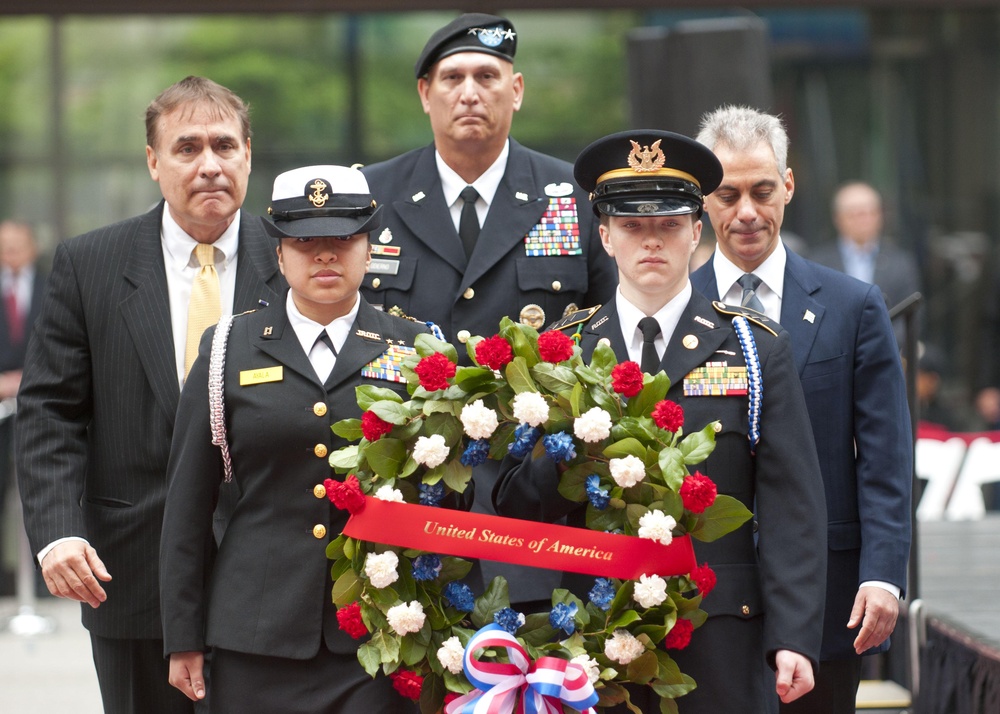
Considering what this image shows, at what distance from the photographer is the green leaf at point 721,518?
3.16 meters

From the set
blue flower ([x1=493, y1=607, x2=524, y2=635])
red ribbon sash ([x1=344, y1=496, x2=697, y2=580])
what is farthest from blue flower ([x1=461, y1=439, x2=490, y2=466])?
blue flower ([x1=493, y1=607, x2=524, y2=635])

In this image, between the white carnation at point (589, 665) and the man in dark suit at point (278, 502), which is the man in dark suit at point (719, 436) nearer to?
the white carnation at point (589, 665)

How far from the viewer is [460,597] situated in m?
3.17

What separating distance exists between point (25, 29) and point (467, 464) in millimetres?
6636

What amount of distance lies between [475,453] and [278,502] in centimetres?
50

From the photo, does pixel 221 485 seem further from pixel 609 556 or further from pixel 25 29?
pixel 25 29

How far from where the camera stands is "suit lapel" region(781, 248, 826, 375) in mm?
3791

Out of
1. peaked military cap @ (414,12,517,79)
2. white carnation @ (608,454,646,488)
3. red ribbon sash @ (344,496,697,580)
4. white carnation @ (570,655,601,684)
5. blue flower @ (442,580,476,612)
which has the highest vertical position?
peaked military cap @ (414,12,517,79)

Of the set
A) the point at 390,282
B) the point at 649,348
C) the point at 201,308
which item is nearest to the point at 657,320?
the point at 649,348

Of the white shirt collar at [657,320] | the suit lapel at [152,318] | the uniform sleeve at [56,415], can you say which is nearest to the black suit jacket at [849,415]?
the white shirt collar at [657,320]

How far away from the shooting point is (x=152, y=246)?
4012mm

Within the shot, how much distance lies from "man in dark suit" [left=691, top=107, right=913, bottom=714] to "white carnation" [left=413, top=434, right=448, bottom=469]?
1.13 metres

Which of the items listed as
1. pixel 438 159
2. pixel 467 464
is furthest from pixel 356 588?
pixel 438 159

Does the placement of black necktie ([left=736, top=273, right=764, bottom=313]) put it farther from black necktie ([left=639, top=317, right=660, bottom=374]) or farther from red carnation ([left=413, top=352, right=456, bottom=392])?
red carnation ([left=413, top=352, right=456, bottom=392])
